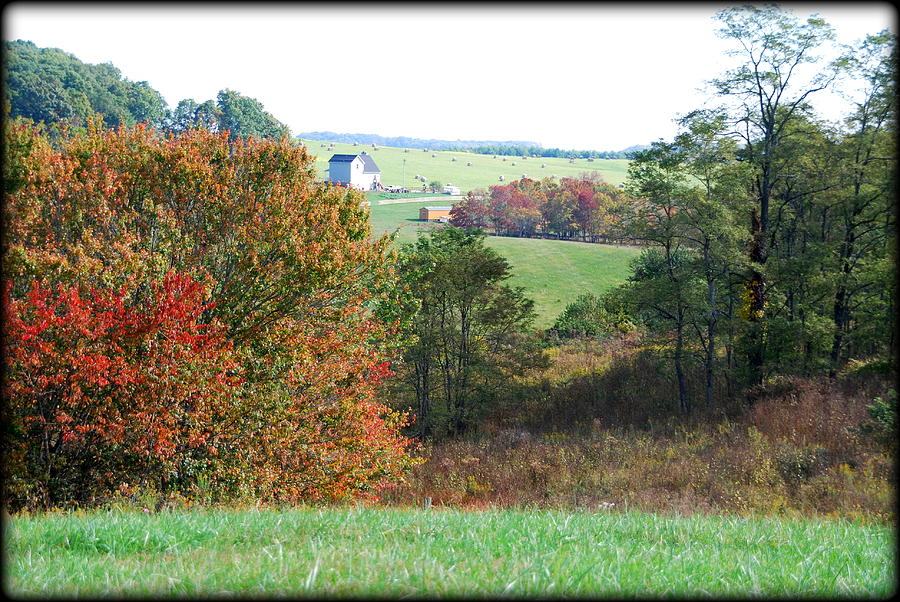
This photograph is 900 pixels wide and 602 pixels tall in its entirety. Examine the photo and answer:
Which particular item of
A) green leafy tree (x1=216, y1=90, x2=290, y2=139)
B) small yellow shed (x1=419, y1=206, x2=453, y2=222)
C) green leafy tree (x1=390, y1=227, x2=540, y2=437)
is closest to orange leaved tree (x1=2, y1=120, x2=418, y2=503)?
green leafy tree (x1=390, y1=227, x2=540, y2=437)

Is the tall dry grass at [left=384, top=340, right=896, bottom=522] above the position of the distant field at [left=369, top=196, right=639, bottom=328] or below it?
below

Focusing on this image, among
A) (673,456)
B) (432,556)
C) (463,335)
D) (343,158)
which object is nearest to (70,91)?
(343,158)

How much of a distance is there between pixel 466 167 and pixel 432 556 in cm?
13636

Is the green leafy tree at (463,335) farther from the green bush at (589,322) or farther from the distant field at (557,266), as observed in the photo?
the distant field at (557,266)

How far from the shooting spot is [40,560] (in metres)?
4.69

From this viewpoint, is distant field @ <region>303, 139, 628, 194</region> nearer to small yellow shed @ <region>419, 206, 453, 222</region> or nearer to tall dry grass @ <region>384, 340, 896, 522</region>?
small yellow shed @ <region>419, 206, 453, 222</region>

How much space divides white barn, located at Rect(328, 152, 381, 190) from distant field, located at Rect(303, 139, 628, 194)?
2103mm

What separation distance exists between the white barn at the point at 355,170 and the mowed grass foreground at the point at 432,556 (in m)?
101

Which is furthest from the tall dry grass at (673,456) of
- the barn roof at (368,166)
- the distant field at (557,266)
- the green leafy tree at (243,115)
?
the barn roof at (368,166)

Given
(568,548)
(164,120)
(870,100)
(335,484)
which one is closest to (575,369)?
(870,100)

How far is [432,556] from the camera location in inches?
190

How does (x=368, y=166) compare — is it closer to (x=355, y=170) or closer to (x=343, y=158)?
(x=355, y=170)

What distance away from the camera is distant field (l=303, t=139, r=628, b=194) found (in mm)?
118019

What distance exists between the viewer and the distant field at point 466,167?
387 feet
